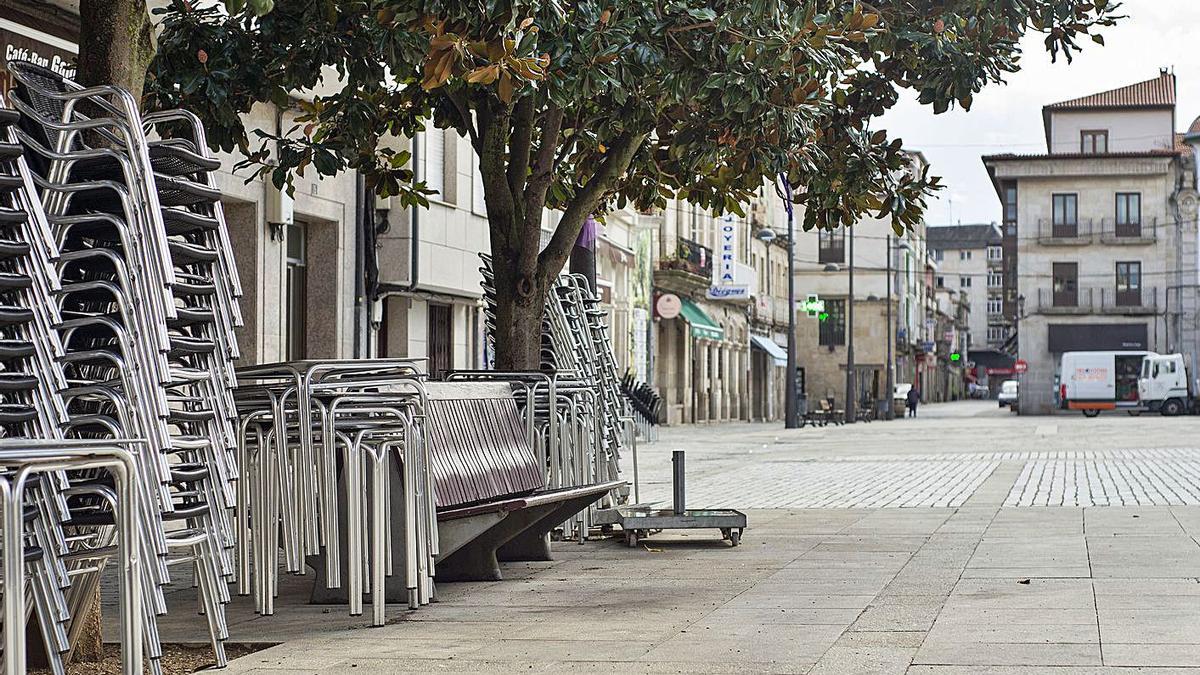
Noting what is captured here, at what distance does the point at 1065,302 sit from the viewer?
2808 inches

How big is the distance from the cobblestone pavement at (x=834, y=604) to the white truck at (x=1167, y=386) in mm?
47955

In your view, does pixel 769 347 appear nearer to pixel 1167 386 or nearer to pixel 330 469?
pixel 1167 386

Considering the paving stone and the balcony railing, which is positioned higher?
the balcony railing

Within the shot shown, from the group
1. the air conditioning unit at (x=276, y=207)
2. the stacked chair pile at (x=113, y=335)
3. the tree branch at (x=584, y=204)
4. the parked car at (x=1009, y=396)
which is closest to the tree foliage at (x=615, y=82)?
the tree branch at (x=584, y=204)

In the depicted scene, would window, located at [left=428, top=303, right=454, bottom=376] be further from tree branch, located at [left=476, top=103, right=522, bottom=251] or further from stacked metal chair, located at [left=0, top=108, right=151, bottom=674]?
stacked metal chair, located at [left=0, top=108, right=151, bottom=674]

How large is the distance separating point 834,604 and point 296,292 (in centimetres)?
1295

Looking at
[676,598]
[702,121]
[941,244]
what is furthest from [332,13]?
[941,244]

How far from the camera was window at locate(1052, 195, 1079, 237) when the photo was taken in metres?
70.9

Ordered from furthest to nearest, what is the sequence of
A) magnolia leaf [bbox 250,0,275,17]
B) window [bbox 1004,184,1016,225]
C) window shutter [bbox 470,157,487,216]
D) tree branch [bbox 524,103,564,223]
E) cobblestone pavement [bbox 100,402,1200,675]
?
window [bbox 1004,184,1016,225] → window shutter [bbox 470,157,487,216] → tree branch [bbox 524,103,564,223] → cobblestone pavement [bbox 100,402,1200,675] → magnolia leaf [bbox 250,0,275,17]

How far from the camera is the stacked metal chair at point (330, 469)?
25.5ft

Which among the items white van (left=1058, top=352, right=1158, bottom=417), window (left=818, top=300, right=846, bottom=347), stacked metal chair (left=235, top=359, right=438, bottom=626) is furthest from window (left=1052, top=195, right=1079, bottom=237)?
stacked metal chair (left=235, top=359, right=438, bottom=626)

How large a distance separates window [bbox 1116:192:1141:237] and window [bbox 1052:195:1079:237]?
1729 millimetres

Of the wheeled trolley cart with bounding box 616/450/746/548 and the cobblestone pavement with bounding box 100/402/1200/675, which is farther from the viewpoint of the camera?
the wheeled trolley cart with bounding box 616/450/746/548

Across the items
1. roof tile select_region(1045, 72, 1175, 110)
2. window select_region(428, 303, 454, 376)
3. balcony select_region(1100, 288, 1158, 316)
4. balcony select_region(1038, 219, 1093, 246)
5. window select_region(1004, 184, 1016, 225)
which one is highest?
roof tile select_region(1045, 72, 1175, 110)
